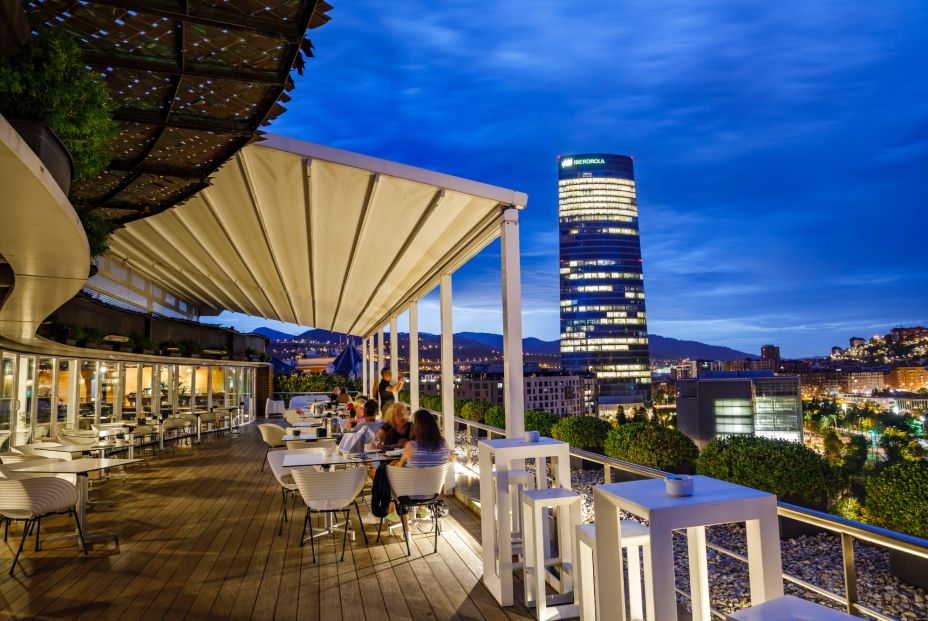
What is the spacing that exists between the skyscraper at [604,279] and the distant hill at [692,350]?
26622mm

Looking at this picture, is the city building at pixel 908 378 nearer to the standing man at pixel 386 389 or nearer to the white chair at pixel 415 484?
the standing man at pixel 386 389

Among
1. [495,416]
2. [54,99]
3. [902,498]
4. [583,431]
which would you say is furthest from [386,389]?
[54,99]

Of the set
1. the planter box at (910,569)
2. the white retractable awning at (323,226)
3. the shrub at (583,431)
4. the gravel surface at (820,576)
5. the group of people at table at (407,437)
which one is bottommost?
the gravel surface at (820,576)

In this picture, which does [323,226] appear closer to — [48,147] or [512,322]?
[512,322]

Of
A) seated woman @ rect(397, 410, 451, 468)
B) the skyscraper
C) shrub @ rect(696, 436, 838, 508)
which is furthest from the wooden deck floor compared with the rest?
the skyscraper

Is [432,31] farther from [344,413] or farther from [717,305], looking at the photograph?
[717,305]

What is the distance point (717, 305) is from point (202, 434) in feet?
589

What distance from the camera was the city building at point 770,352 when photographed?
15488cm

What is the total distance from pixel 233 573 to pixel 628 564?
126 inches

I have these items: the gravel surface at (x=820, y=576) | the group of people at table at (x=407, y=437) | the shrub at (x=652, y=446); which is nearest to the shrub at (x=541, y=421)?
the gravel surface at (x=820, y=576)

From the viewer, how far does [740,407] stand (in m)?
60.2

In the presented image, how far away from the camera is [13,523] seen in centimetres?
637

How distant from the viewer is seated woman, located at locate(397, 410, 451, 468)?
4996mm

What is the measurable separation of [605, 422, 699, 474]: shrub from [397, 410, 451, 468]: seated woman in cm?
524
